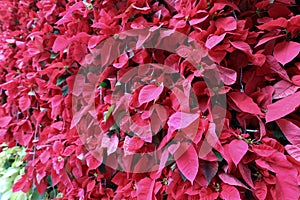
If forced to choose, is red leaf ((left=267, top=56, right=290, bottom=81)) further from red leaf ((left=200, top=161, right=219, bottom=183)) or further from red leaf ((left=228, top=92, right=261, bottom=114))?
red leaf ((left=200, top=161, right=219, bottom=183))

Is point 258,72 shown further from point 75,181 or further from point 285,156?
point 75,181

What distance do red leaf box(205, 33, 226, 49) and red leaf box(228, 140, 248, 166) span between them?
0.25 metres

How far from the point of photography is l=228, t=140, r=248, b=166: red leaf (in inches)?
25.4

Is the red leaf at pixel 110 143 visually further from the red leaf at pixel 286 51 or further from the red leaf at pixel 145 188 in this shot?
the red leaf at pixel 286 51

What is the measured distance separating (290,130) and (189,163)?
0.26m

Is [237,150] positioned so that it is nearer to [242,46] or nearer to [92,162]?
[242,46]

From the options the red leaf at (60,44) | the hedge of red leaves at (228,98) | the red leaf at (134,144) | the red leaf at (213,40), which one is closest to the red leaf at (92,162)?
the hedge of red leaves at (228,98)

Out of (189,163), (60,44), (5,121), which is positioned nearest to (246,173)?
(189,163)

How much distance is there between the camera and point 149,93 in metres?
0.78

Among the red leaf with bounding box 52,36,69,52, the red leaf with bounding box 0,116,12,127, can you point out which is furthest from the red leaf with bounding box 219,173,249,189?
the red leaf with bounding box 0,116,12,127

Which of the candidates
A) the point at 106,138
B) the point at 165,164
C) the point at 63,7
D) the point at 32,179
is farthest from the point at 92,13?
the point at 32,179

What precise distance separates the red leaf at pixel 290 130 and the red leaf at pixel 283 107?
1.7 inches

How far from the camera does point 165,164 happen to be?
29.8 inches

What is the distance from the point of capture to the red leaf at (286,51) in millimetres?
675
